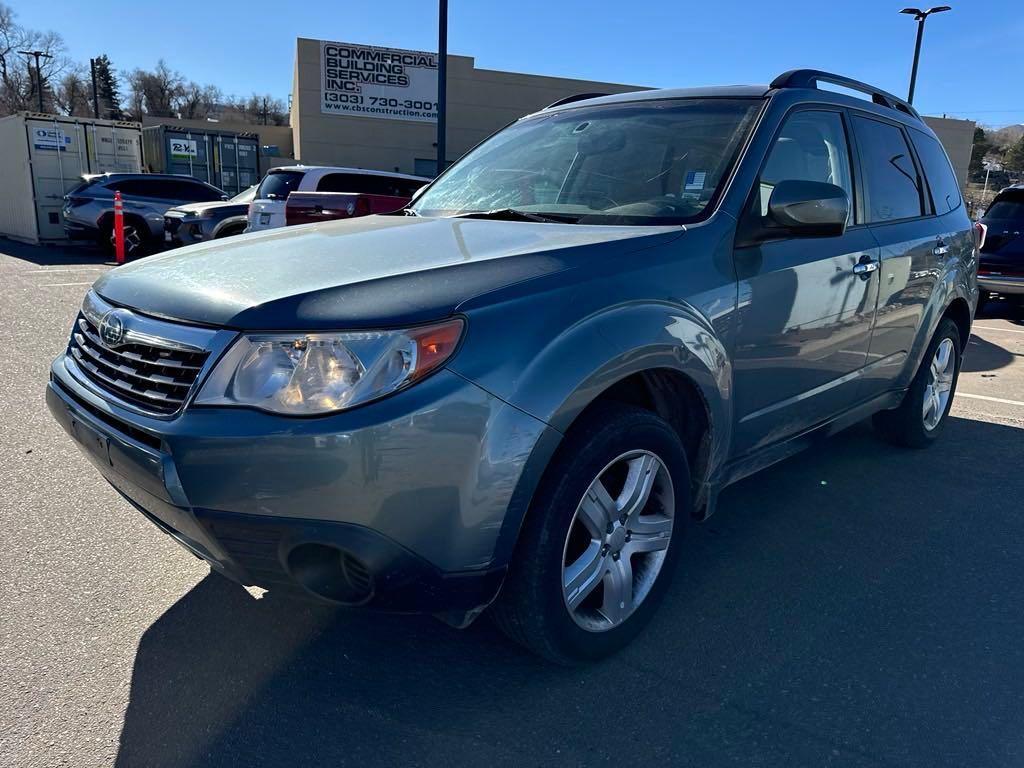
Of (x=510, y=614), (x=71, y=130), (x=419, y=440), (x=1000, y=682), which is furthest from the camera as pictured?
(x=71, y=130)

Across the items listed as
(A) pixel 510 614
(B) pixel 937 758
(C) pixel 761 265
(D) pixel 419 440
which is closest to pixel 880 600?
(B) pixel 937 758

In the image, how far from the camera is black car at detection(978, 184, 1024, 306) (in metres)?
10.5

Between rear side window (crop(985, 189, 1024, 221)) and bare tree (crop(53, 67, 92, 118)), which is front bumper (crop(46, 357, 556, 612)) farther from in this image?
bare tree (crop(53, 67, 92, 118))

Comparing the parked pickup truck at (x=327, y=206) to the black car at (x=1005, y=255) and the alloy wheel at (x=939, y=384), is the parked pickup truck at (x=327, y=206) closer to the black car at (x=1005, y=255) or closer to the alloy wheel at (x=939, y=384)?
the alloy wheel at (x=939, y=384)

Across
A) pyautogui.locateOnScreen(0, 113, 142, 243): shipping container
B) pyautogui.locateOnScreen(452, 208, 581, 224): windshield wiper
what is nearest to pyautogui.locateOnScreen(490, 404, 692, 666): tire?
pyautogui.locateOnScreen(452, 208, 581, 224): windshield wiper

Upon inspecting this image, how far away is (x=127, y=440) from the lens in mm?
2121

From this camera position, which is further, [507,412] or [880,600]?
[880,600]

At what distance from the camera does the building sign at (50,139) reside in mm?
16859

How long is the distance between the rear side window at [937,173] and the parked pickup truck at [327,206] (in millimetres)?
4877

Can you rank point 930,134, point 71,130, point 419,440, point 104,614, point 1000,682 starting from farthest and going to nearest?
1. point 71,130
2. point 930,134
3. point 104,614
4. point 1000,682
5. point 419,440

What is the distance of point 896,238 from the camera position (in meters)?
3.78

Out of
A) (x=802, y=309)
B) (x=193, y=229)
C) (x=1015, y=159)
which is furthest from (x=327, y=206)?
(x=1015, y=159)

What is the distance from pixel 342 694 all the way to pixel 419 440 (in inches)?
37.7

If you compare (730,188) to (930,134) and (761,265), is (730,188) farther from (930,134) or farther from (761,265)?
(930,134)
